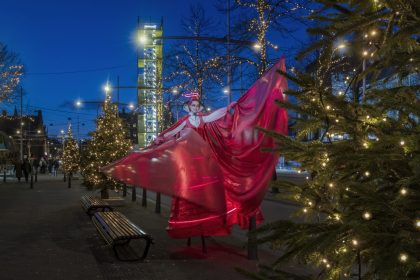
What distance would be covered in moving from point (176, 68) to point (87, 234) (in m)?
15.8

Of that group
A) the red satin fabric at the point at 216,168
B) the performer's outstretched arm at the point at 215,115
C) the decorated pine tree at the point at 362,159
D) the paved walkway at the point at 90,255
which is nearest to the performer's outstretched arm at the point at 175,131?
the performer's outstretched arm at the point at 215,115

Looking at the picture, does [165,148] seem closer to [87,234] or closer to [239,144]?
[239,144]

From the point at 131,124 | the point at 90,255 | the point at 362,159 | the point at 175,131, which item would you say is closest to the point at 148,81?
the point at 131,124

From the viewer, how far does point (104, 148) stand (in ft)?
67.4

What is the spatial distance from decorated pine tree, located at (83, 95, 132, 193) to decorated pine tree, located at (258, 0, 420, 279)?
16913mm

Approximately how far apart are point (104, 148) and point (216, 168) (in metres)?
12.1

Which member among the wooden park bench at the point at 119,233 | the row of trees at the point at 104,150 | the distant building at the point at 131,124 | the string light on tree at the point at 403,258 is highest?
the distant building at the point at 131,124

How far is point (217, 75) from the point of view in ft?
76.8

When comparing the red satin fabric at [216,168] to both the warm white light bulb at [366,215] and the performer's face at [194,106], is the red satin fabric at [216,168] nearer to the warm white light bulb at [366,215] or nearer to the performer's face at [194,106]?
the performer's face at [194,106]

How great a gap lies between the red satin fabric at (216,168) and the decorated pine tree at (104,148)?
34.9 ft

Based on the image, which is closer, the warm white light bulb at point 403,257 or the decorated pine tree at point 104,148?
the warm white light bulb at point 403,257

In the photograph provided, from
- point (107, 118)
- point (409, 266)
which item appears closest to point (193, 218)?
point (409, 266)

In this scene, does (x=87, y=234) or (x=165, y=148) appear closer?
(x=165, y=148)

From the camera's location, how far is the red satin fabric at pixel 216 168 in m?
8.84
